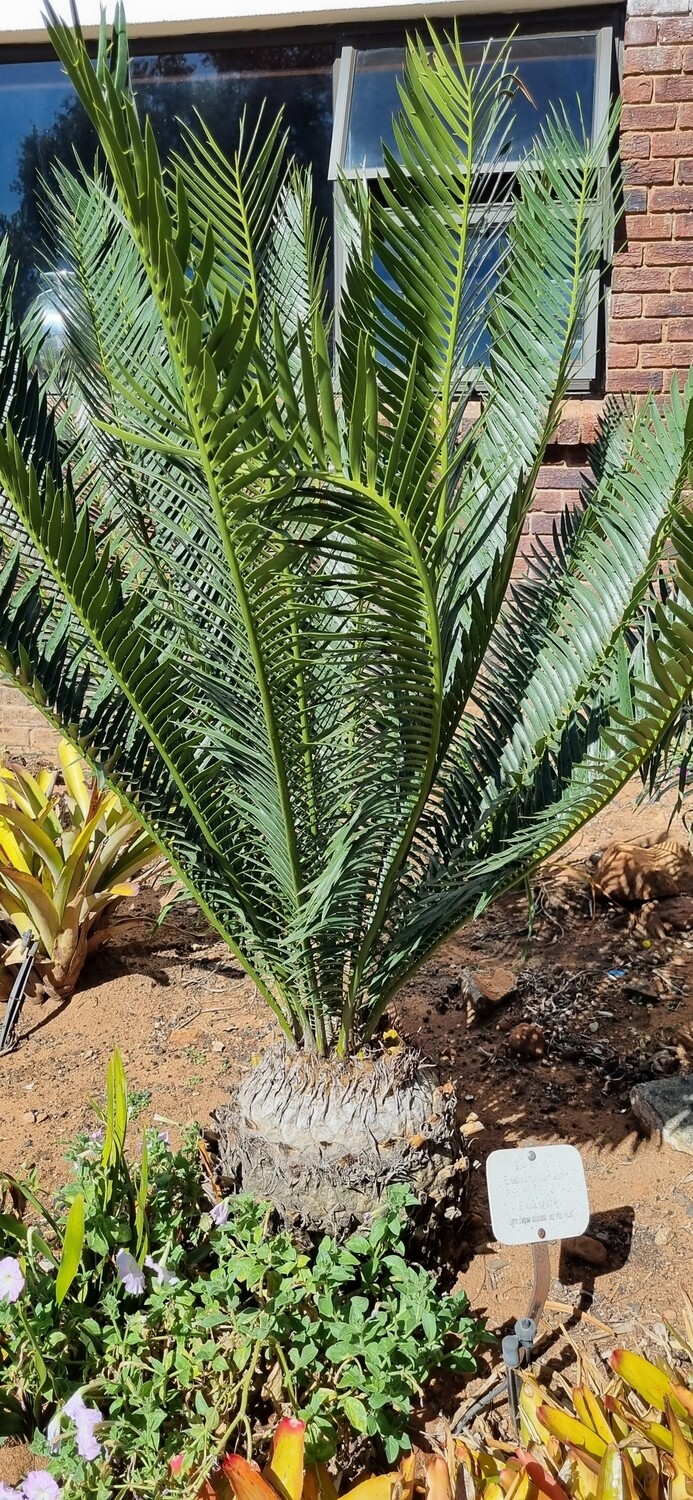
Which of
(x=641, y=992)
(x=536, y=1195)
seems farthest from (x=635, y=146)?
(x=536, y=1195)

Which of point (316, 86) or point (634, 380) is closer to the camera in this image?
point (634, 380)

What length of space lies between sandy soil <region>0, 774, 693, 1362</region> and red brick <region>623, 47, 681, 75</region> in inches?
109

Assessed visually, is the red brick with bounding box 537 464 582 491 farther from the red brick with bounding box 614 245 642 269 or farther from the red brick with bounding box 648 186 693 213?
the red brick with bounding box 648 186 693 213

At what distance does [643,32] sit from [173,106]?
187cm

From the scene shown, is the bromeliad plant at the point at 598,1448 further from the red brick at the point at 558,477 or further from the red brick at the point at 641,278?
the red brick at the point at 641,278

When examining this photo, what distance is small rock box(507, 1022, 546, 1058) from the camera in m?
2.70

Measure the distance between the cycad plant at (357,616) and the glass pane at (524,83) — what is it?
2244 millimetres

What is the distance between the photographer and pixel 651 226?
Result: 3.86 meters

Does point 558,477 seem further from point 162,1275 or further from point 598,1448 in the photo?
point 598,1448

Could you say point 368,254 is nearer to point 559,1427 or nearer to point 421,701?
point 421,701

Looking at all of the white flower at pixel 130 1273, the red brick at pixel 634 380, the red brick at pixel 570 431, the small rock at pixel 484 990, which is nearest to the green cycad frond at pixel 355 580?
the white flower at pixel 130 1273

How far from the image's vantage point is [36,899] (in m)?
2.86

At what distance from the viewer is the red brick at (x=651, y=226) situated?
3844 millimetres

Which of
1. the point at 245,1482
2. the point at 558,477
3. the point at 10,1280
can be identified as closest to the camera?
the point at 245,1482
